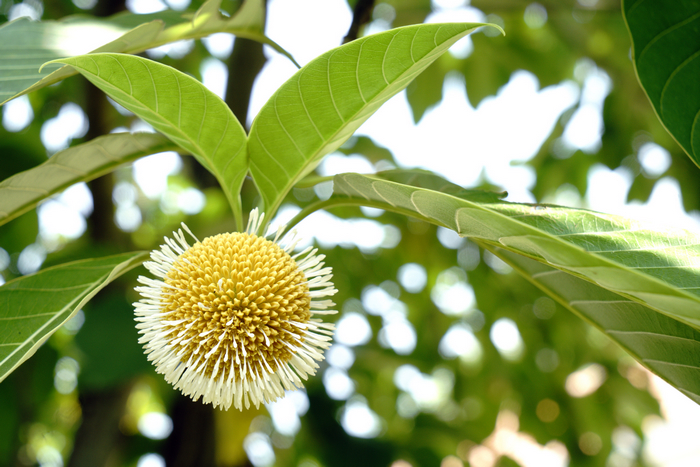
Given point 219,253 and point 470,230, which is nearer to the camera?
point 470,230

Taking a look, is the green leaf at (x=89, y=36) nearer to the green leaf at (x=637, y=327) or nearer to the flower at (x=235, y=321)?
the flower at (x=235, y=321)

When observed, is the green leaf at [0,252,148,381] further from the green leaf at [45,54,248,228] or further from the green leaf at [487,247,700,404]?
the green leaf at [487,247,700,404]

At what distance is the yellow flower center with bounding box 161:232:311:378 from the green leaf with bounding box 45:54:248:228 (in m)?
0.10

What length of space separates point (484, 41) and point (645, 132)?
2.42 feet

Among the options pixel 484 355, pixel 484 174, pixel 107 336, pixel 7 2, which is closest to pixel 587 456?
pixel 484 355

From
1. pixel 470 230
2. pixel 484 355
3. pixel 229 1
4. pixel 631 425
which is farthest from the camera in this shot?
pixel 631 425

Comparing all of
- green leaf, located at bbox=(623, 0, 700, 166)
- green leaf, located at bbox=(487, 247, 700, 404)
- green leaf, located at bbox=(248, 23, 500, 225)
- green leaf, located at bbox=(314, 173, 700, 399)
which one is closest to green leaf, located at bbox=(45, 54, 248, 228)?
green leaf, located at bbox=(248, 23, 500, 225)

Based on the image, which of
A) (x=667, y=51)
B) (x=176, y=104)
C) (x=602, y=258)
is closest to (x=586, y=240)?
(x=602, y=258)

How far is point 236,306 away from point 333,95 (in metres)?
0.26

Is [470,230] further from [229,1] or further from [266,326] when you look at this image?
[229,1]

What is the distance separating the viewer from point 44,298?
0.54 metres

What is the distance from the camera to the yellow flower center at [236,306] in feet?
1.65

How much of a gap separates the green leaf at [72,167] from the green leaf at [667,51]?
1.96ft

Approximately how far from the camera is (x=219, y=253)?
0.52m
